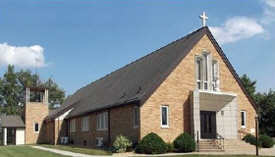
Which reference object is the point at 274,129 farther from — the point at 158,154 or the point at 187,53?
the point at 158,154

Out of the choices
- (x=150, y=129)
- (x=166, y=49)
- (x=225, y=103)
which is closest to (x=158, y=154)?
Result: (x=150, y=129)

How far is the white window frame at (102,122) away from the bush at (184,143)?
7.12m

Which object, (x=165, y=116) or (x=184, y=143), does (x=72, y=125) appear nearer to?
(x=165, y=116)

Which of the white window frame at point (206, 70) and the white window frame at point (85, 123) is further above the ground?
the white window frame at point (206, 70)

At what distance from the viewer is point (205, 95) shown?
27.5 m

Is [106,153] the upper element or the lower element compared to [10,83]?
lower

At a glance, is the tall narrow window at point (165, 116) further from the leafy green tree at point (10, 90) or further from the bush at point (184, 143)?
the leafy green tree at point (10, 90)

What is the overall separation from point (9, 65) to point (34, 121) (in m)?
32.4

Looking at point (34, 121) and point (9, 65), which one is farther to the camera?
point (9, 65)

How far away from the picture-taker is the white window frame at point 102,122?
29.8 meters

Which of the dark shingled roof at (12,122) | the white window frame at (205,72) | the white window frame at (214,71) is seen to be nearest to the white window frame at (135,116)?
the white window frame at (205,72)

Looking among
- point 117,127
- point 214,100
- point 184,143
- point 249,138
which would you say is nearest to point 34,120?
point 117,127

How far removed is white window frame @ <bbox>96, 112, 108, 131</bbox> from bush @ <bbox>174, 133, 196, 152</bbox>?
7117 mm

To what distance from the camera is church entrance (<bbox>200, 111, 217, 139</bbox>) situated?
92.7 ft
